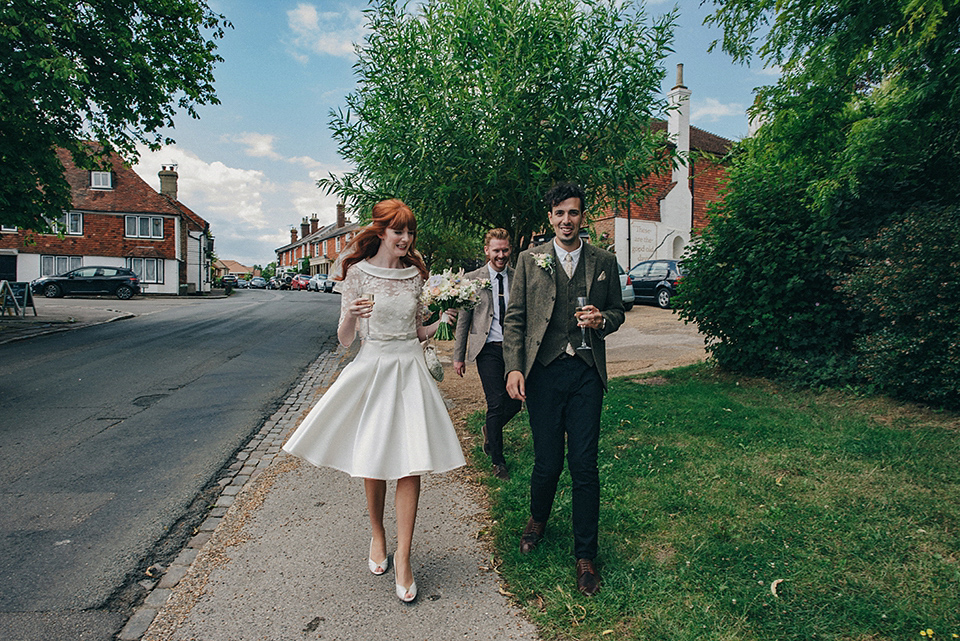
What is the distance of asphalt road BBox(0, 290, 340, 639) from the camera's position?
11.3ft

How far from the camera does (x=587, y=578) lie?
10.5ft

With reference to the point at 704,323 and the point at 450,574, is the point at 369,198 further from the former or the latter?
the point at 450,574

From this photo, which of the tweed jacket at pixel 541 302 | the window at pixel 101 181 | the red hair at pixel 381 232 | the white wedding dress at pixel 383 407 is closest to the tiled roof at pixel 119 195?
the window at pixel 101 181

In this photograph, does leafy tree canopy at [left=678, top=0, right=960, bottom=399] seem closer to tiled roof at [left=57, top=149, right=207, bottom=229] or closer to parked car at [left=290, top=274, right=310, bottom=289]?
tiled roof at [left=57, top=149, right=207, bottom=229]

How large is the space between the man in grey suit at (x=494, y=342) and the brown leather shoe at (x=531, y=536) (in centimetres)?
138

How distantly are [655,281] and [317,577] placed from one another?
19.8 metres

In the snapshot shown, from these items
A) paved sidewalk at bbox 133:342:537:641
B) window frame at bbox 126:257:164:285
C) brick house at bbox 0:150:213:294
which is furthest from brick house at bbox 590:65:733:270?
window frame at bbox 126:257:164:285

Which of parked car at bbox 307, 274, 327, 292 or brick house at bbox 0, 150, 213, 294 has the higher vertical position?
brick house at bbox 0, 150, 213, 294

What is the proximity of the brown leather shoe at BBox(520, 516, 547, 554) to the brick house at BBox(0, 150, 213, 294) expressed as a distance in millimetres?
43676

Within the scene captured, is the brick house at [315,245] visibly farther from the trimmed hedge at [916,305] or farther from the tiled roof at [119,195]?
the trimmed hedge at [916,305]

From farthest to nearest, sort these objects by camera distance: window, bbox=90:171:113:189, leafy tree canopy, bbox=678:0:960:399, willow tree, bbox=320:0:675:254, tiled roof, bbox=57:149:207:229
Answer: window, bbox=90:171:113:189 → tiled roof, bbox=57:149:207:229 → willow tree, bbox=320:0:675:254 → leafy tree canopy, bbox=678:0:960:399

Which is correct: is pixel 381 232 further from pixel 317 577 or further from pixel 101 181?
Result: pixel 101 181

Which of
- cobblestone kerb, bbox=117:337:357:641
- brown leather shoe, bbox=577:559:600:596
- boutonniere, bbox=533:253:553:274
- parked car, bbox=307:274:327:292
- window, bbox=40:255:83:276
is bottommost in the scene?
cobblestone kerb, bbox=117:337:357:641

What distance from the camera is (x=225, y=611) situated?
3.14 metres
